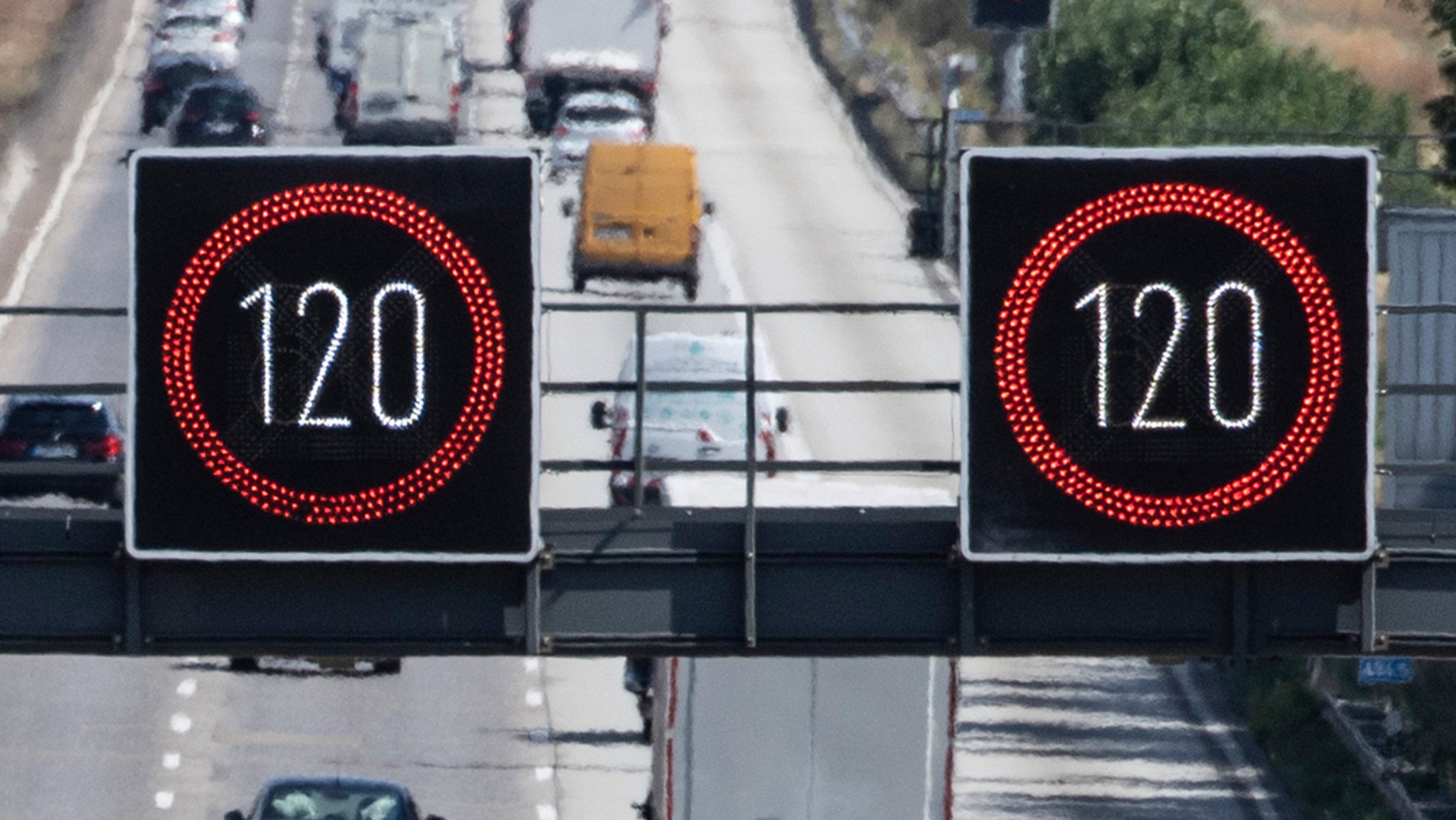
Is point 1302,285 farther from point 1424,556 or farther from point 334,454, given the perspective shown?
point 334,454

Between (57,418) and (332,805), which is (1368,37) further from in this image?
(332,805)

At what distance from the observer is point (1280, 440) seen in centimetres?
1284

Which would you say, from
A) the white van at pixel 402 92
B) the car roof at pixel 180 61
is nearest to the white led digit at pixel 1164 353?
the white van at pixel 402 92

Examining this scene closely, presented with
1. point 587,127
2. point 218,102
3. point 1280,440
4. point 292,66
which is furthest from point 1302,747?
point 292,66

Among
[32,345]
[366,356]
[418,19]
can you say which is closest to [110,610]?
[366,356]

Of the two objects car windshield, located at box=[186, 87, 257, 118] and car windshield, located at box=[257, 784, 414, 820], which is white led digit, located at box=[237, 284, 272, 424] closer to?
car windshield, located at box=[257, 784, 414, 820]

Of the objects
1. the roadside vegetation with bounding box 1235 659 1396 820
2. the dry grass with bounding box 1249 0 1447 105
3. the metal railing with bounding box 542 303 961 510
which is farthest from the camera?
the dry grass with bounding box 1249 0 1447 105

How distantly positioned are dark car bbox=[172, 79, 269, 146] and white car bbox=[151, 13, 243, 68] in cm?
891

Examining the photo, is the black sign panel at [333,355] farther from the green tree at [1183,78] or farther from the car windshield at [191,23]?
the car windshield at [191,23]

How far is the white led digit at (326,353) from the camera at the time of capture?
12.6m

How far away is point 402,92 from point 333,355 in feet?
201

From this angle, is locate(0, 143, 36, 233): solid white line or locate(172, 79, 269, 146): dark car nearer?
locate(0, 143, 36, 233): solid white line

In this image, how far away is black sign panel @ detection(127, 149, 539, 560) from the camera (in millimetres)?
12586

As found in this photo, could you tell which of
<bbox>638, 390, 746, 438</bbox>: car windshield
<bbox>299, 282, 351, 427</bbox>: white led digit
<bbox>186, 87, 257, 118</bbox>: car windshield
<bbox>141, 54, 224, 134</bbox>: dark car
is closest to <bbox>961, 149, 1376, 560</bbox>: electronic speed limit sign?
<bbox>299, 282, 351, 427</bbox>: white led digit
